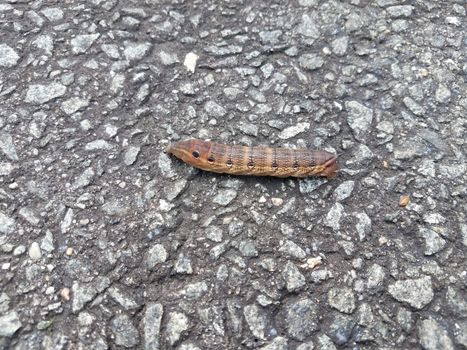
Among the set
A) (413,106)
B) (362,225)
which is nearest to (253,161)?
(362,225)

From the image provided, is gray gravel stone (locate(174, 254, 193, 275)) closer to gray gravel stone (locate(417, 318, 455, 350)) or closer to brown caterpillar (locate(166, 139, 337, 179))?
brown caterpillar (locate(166, 139, 337, 179))

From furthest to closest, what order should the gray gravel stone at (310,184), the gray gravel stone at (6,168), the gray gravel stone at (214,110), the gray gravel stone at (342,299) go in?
the gray gravel stone at (214,110) → the gray gravel stone at (310,184) → the gray gravel stone at (6,168) → the gray gravel stone at (342,299)

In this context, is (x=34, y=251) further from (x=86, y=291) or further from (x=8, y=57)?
(x=8, y=57)

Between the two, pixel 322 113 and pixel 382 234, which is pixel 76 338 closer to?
pixel 382 234

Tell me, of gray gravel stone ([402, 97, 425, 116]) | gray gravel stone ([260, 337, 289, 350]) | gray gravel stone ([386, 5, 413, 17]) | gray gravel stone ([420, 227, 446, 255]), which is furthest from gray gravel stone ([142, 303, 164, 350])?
gray gravel stone ([386, 5, 413, 17])

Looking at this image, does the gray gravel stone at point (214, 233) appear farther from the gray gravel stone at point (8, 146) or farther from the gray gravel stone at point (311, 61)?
the gray gravel stone at point (311, 61)

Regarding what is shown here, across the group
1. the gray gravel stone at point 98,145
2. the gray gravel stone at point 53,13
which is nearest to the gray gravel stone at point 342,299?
the gray gravel stone at point 98,145
